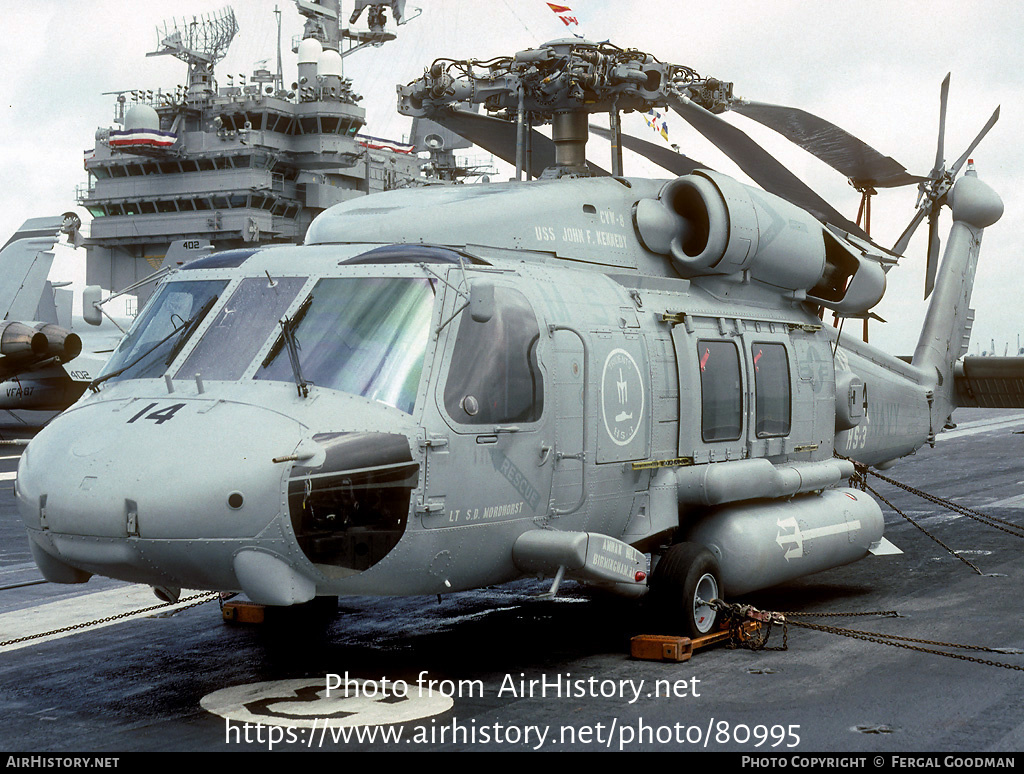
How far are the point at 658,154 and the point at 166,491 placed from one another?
7.32 metres

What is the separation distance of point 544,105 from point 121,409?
17.7ft

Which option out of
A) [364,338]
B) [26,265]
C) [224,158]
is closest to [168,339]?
[364,338]

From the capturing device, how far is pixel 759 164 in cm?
1177

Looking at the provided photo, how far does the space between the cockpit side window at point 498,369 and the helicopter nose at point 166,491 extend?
1.24 metres

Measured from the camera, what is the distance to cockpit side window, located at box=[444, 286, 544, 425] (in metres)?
7.88

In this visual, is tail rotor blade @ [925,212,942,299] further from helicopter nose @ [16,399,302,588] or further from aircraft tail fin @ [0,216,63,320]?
aircraft tail fin @ [0,216,63,320]

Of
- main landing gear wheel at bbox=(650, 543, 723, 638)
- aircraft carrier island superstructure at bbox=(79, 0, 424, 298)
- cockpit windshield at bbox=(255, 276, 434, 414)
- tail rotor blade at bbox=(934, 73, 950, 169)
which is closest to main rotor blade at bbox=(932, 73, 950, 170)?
tail rotor blade at bbox=(934, 73, 950, 169)

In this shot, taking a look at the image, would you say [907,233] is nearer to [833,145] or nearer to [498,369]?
[833,145]

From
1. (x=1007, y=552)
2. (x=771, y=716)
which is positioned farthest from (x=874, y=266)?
(x=771, y=716)

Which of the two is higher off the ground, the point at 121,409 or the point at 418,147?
the point at 418,147

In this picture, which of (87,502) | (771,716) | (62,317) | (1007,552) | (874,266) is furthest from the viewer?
(62,317)

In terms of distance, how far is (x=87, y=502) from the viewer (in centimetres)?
695

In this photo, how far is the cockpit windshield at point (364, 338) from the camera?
7.58m

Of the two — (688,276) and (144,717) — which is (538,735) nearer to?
(144,717)
